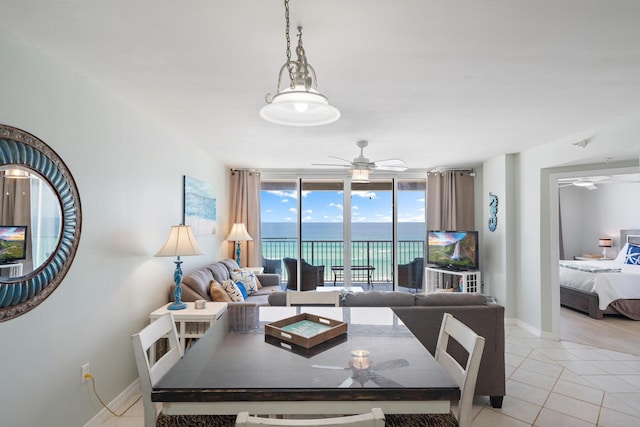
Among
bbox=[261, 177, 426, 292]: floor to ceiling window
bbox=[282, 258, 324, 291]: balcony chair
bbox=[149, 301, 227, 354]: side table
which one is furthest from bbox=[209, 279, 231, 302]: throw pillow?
bbox=[261, 177, 426, 292]: floor to ceiling window

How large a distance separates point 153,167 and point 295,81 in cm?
255

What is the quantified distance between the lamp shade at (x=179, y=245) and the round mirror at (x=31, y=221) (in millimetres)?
906

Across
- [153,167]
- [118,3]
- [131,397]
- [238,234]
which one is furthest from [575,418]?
[238,234]

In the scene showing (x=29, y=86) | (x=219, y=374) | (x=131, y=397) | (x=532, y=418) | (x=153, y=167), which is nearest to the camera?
(x=219, y=374)

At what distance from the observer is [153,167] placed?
3453 millimetres

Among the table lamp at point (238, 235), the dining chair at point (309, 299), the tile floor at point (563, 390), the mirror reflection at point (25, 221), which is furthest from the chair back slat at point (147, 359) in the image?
the table lamp at point (238, 235)

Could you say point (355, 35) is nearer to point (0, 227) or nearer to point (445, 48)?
point (445, 48)

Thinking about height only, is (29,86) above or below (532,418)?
above

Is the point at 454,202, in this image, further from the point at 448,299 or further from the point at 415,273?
the point at 448,299

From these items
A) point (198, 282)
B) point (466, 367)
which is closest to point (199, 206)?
point (198, 282)

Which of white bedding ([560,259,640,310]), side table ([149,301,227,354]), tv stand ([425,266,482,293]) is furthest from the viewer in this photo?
tv stand ([425,266,482,293])

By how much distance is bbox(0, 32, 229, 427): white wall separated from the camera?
1.94 meters

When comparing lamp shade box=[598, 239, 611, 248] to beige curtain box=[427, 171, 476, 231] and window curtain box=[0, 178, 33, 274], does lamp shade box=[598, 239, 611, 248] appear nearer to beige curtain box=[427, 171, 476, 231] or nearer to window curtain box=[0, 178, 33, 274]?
beige curtain box=[427, 171, 476, 231]

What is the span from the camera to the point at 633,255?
6305mm
